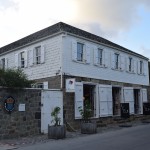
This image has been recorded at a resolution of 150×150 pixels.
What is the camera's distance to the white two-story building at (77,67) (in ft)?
60.2

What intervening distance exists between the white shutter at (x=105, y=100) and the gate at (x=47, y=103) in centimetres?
433

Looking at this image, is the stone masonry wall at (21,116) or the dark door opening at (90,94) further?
the dark door opening at (90,94)

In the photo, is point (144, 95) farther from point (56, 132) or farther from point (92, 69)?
point (56, 132)

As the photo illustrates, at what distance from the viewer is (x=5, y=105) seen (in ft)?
46.4

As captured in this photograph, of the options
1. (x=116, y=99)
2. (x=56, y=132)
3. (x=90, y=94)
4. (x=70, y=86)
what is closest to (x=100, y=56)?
(x=90, y=94)

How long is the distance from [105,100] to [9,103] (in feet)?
28.8

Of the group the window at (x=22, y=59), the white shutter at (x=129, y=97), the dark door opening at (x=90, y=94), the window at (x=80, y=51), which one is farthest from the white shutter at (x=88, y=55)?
the white shutter at (x=129, y=97)

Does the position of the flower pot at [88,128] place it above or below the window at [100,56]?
below

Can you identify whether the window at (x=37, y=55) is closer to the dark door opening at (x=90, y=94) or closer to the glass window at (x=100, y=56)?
the dark door opening at (x=90, y=94)

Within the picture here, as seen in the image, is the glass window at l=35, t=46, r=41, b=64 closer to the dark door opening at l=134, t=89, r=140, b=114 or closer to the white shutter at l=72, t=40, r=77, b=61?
the white shutter at l=72, t=40, r=77, b=61

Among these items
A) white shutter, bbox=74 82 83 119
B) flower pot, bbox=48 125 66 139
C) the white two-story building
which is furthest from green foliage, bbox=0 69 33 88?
white shutter, bbox=74 82 83 119

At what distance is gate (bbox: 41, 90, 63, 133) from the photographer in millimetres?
15953

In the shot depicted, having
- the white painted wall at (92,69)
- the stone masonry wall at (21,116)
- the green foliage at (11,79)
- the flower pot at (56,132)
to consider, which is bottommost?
the flower pot at (56,132)

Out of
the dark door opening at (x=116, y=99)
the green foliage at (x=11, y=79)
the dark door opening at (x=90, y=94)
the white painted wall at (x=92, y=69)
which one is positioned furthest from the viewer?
the dark door opening at (x=116, y=99)
